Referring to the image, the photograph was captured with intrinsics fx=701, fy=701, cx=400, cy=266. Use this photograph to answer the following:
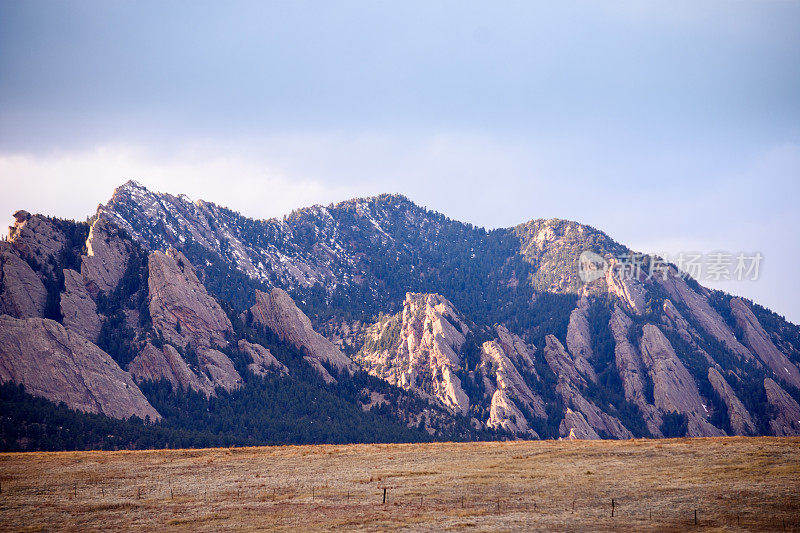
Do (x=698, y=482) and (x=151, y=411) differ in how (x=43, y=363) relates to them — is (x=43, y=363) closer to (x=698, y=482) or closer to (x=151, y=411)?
(x=151, y=411)

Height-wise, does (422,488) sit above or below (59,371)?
below

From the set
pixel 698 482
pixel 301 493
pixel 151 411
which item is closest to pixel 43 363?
pixel 151 411

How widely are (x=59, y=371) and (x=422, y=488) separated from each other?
509 feet

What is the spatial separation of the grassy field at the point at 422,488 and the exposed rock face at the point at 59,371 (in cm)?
10768

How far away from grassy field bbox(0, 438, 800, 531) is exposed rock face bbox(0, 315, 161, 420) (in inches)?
4239

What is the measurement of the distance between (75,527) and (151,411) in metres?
158

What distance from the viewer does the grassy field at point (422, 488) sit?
5056 centimetres

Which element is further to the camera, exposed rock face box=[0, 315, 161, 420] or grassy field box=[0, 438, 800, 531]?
exposed rock face box=[0, 315, 161, 420]

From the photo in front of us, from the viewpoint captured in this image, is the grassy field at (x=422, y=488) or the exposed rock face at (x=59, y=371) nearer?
the grassy field at (x=422, y=488)

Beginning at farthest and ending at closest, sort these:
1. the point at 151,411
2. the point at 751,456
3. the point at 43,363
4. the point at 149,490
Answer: the point at 151,411 < the point at 43,363 < the point at 751,456 < the point at 149,490

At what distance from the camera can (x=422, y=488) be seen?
202 ft

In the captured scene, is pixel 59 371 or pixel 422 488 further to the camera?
pixel 59 371

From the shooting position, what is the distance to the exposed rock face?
18075 centimetres

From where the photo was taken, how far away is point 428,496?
192 ft
